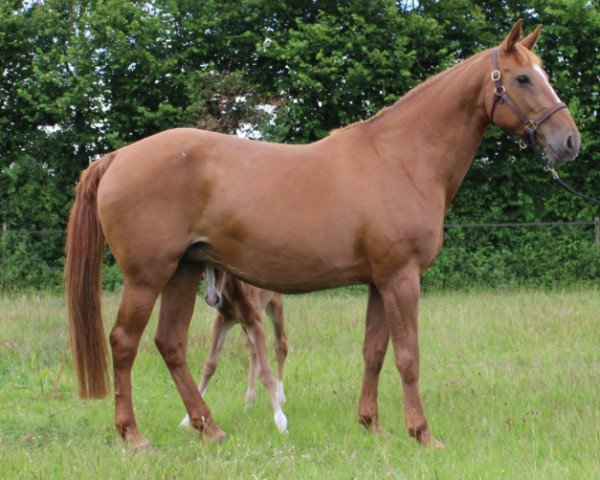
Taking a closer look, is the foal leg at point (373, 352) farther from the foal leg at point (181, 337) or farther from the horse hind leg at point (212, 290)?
the horse hind leg at point (212, 290)

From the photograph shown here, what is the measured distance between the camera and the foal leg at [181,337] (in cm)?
480

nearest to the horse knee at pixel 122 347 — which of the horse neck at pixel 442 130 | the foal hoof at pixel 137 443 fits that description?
the foal hoof at pixel 137 443

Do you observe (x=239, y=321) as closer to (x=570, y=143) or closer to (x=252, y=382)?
(x=252, y=382)

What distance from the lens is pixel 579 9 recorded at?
13.8 metres

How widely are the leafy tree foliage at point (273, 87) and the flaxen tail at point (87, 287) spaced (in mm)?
9227

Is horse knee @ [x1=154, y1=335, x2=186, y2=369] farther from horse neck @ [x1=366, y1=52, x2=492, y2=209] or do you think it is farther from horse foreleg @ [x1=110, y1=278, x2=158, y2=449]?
horse neck @ [x1=366, y1=52, x2=492, y2=209]

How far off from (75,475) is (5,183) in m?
12.2

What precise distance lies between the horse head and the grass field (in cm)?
181

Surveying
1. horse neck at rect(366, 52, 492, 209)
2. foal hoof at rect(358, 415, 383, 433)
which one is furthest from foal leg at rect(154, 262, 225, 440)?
horse neck at rect(366, 52, 492, 209)

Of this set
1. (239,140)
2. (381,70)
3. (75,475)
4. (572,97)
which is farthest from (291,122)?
(75,475)

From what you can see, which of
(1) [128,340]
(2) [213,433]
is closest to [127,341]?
(1) [128,340]

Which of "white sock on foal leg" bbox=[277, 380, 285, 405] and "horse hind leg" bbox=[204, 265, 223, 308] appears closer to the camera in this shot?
"horse hind leg" bbox=[204, 265, 223, 308]

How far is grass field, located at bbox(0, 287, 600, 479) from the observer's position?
12.9 feet

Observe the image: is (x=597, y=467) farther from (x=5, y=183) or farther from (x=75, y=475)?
(x=5, y=183)
